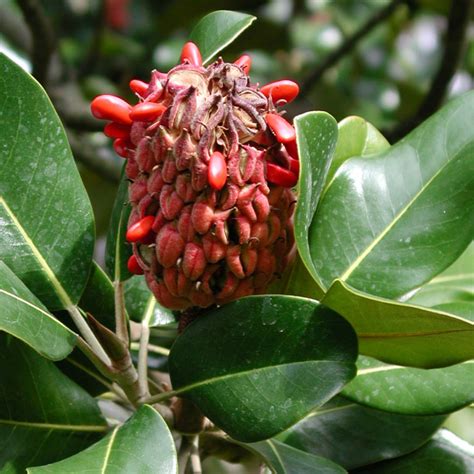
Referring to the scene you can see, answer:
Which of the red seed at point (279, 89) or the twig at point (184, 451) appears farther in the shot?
the twig at point (184, 451)

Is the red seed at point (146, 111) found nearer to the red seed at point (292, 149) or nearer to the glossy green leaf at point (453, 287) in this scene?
the red seed at point (292, 149)

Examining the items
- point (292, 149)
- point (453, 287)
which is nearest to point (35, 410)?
point (292, 149)

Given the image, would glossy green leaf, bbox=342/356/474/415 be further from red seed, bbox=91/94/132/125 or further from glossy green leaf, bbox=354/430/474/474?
red seed, bbox=91/94/132/125

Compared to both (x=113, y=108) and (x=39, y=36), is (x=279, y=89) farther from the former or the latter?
(x=39, y=36)

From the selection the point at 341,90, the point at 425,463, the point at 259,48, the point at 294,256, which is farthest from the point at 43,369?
the point at 259,48

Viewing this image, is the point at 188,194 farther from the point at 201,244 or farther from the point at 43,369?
the point at 43,369

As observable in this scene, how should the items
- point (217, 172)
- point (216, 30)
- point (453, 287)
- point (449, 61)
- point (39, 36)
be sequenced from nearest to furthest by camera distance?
point (217, 172), point (216, 30), point (453, 287), point (449, 61), point (39, 36)

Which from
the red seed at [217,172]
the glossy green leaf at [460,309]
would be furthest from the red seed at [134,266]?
the glossy green leaf at [460,309]
